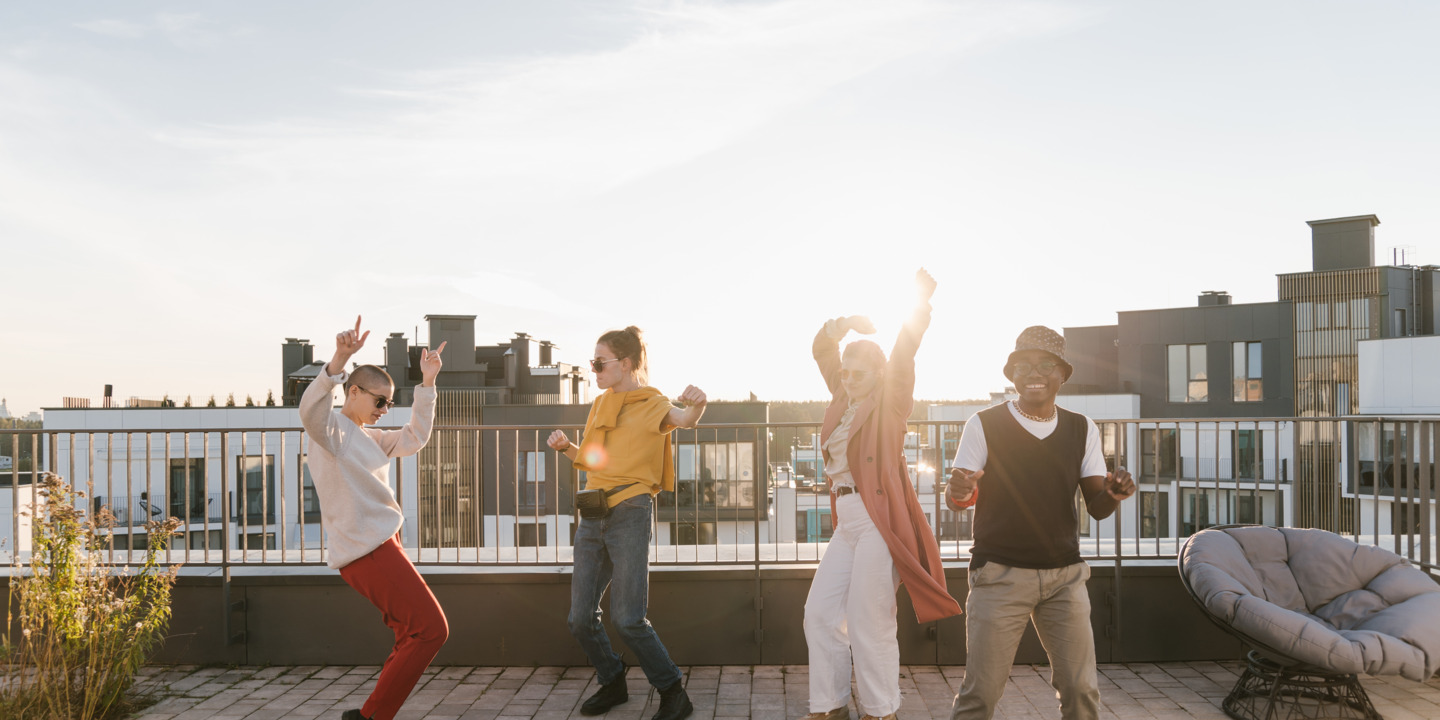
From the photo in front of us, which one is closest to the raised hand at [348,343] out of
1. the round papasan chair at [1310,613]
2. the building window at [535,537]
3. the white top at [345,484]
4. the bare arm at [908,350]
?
the white top at [345,484]

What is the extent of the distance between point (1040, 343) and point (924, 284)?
0.55m

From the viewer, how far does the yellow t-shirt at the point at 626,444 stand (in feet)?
14.3

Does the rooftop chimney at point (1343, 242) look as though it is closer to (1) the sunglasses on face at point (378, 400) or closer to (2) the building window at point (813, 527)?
(2) the building window at point (813, 527)

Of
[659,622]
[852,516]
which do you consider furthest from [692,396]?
[659,622]

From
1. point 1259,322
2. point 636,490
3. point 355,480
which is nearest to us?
point 355,480

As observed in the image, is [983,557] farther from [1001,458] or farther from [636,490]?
[636,490]

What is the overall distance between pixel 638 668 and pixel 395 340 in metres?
43.8

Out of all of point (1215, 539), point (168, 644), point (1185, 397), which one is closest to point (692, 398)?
point (1215, 539)

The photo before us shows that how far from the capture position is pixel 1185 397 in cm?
4216

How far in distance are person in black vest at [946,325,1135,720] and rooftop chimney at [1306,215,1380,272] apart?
47091mm

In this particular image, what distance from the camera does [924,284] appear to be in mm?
3889

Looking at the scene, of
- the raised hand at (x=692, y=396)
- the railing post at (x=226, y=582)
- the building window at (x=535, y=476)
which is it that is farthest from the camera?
the building window at (x=535, y=476)

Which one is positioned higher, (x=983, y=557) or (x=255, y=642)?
(x=983, y=557)

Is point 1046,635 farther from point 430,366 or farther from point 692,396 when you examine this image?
point 430,366
